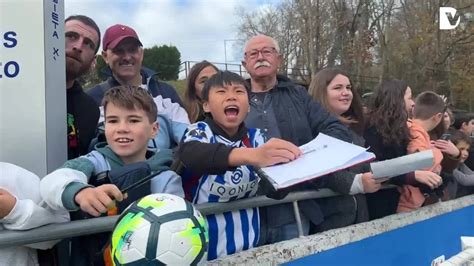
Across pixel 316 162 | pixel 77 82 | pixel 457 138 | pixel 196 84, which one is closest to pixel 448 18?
pixel 457 138

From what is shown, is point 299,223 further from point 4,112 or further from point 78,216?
point 4,112

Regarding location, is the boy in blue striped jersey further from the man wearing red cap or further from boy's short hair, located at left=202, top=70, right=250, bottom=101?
the man wearing red cap

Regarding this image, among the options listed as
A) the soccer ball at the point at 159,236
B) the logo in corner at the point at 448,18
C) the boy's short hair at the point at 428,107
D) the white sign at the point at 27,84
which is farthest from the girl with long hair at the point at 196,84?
the logo in corner at the point at 448,18

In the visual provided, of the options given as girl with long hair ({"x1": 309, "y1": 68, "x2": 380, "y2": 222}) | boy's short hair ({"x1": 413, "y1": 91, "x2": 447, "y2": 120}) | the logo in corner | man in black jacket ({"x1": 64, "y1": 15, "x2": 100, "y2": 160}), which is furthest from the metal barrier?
the logo in corner

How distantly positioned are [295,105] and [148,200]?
1.64 m

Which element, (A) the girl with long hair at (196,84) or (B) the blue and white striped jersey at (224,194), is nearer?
(B) the blue and white striped jersey at (224,194)

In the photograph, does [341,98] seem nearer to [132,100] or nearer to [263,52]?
[263,52]

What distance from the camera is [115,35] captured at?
11.2 feet

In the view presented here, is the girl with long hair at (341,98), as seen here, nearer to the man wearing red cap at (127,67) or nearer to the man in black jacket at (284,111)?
the man in black jacket at (284,111)

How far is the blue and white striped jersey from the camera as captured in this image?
253 centimetres

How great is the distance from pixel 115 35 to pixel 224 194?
4.61 feet

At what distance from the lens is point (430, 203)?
3969mm

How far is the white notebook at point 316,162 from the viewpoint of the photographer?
2.27m

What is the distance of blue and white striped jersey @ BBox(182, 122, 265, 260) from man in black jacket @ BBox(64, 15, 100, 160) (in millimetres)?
643
